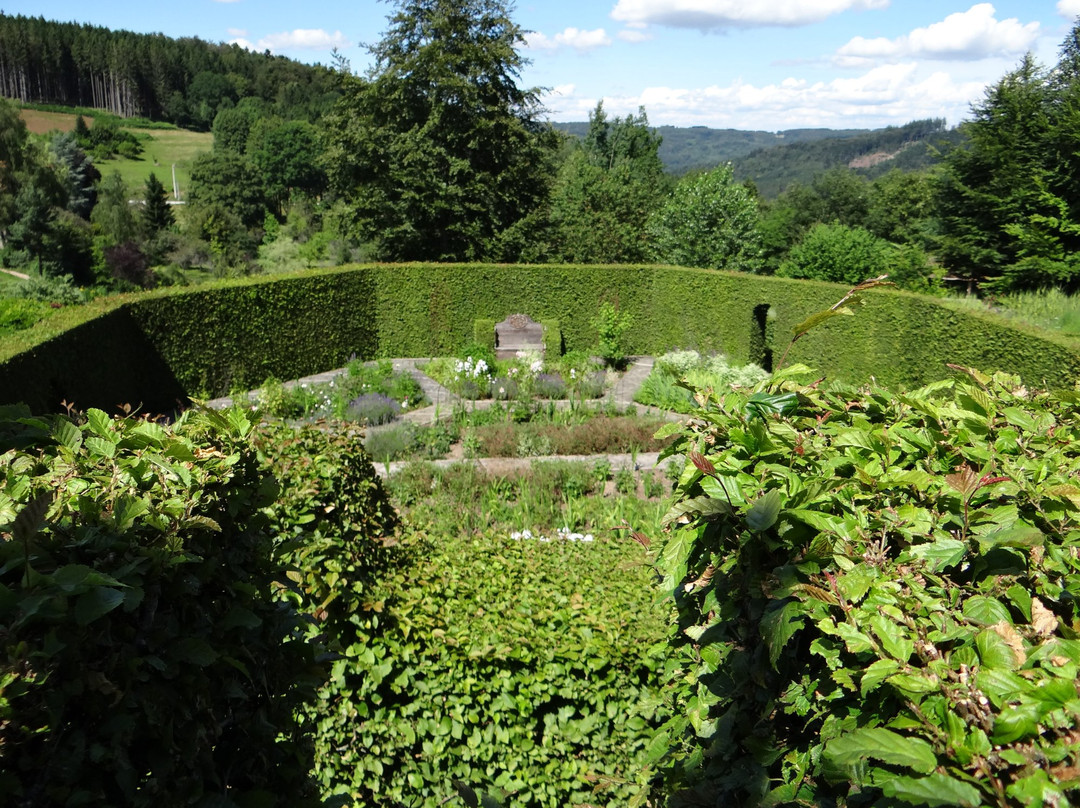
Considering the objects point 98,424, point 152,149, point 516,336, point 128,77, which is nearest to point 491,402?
point 516,336

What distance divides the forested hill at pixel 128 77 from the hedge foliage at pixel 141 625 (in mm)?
87313

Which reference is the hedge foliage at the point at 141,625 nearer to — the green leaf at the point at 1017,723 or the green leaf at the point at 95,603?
the green leaf at the point at 95,603

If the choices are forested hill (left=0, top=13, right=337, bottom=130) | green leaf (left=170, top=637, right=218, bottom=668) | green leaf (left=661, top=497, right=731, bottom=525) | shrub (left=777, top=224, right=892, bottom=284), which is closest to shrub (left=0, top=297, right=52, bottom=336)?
green leaf (left=170, top=637, right=218, bottom=668)

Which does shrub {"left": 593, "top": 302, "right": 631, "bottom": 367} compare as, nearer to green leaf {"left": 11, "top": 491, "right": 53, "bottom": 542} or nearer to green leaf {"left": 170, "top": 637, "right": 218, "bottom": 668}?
green leaf {"left": 170, "top": 637, "right": 218, "bottom": 668}

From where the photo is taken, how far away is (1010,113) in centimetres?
1755

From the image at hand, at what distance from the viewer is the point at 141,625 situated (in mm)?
1520

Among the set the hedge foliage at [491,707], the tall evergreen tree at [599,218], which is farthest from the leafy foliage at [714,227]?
the hedge foliage at [491,707]

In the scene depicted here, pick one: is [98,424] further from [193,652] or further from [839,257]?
[839,257]

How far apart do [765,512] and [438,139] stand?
22.3m

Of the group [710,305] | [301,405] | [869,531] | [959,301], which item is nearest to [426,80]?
[710,305]

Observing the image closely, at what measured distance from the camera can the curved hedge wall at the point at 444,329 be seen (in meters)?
8.56

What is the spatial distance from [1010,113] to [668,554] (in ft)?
67.8

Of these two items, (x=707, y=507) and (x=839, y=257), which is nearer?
(x=707, y=507)

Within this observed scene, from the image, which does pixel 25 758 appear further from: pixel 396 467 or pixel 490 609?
pixel 396 467
